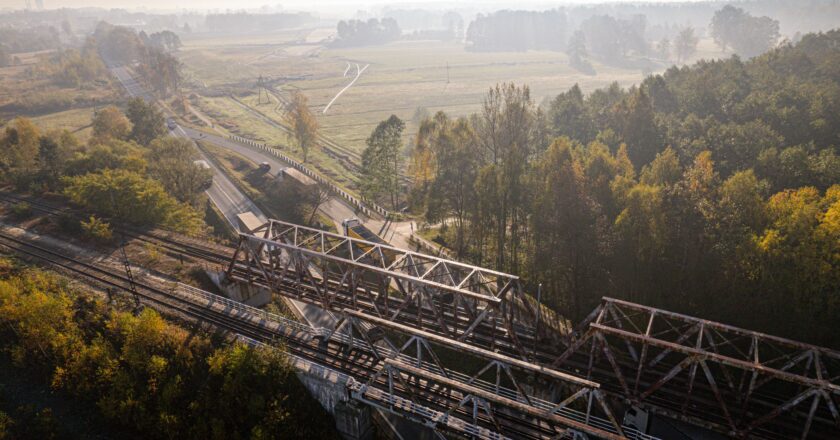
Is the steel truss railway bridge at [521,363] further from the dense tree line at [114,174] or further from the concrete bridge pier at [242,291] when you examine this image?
the dense tree line at [114,174]

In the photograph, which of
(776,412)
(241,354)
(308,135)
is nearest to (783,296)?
(776,412)

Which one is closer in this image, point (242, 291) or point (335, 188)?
point (242, 291)

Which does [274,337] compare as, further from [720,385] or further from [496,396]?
[720,385]

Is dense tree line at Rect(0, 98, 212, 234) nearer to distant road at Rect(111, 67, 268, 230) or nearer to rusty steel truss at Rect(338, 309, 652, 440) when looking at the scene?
distant road at Rect(111, 67, 268, 230)

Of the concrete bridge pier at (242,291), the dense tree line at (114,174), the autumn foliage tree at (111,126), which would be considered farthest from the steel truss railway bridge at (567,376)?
the autumn foliage tree at (111,126)

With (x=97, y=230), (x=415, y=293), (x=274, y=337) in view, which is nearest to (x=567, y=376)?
(x=415, y=293)

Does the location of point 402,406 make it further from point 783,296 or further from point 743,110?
point 743,110
